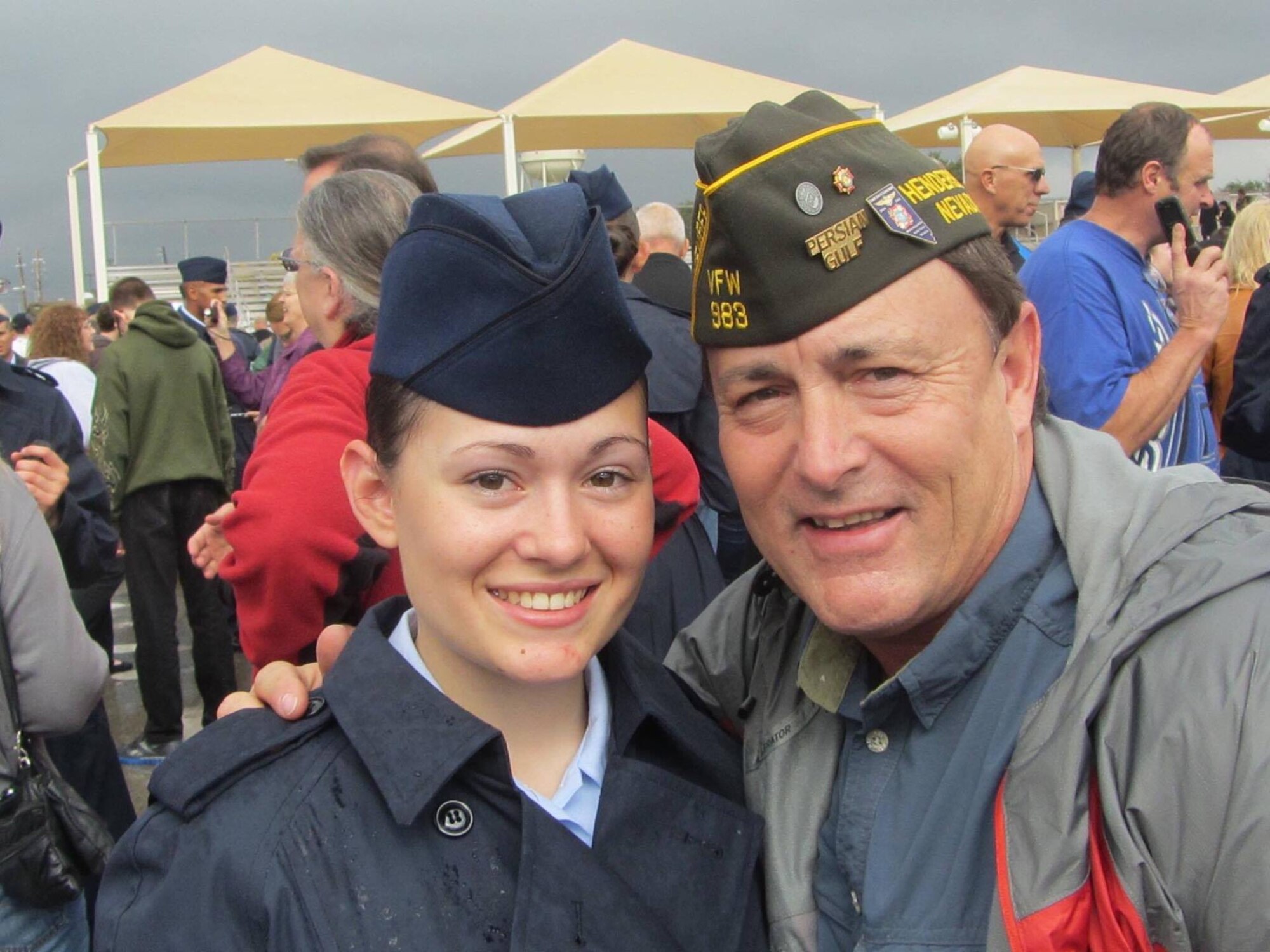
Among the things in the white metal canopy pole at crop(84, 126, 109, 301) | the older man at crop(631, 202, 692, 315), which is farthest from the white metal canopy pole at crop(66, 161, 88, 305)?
the older man at crop(631, 202, 692, 315)

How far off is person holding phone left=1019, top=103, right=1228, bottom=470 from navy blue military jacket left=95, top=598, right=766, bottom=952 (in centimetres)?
210

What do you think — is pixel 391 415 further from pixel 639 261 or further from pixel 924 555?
pixel 639 261

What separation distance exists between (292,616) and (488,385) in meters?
0.92

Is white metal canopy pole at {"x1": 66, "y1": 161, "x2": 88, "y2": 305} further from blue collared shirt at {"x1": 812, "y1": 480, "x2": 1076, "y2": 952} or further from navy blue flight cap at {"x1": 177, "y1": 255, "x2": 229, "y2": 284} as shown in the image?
blue collared shirt at {"x1": 812, "y1": 480, "x2": 1076, "y2": 952}

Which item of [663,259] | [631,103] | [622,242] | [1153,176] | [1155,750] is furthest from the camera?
[631,103]

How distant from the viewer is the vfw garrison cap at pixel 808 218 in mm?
1544

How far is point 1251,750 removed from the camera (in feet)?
3.90

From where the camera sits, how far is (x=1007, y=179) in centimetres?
516

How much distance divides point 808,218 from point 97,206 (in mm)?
10546

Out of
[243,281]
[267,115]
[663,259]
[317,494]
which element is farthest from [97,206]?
[243,281]

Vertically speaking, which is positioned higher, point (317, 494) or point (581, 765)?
point (317, 494)

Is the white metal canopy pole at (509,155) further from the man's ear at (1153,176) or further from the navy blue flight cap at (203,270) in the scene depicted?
the man's ear at (1153,176)

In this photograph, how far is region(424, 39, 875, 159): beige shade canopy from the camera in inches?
408

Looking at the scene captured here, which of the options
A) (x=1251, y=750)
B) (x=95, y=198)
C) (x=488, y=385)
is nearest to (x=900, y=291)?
(x=488, y=385)
